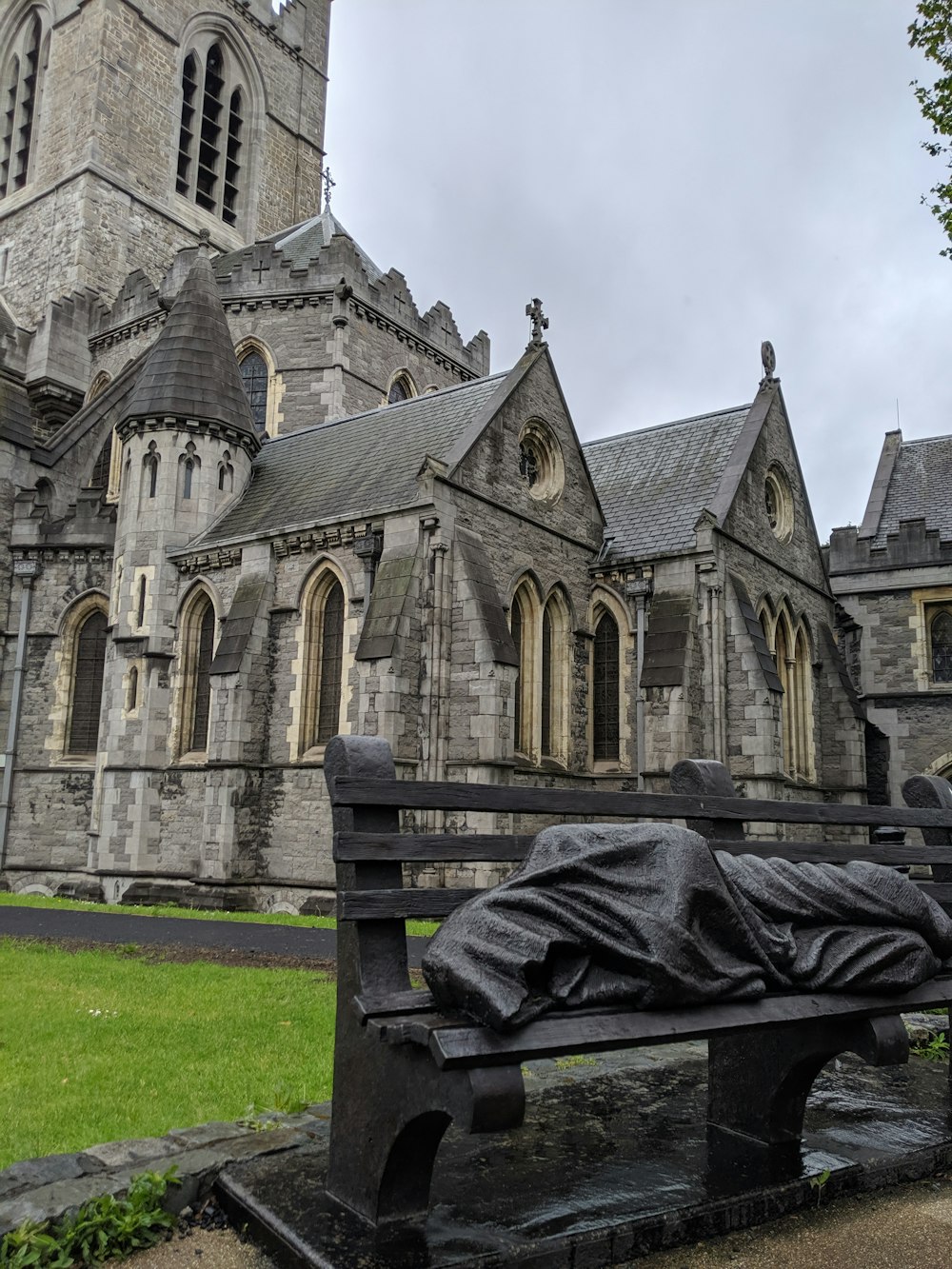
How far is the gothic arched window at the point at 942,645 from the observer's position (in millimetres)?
25406

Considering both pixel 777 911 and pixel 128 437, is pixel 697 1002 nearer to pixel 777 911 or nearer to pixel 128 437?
pixel 777 911

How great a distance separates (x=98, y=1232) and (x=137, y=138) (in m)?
35.7

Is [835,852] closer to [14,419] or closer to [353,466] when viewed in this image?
[353,466]

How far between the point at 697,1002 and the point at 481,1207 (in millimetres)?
1019

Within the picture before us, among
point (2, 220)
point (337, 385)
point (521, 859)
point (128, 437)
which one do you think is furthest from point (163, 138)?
point (521, 859)

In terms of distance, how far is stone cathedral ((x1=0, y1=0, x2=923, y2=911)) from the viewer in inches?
655

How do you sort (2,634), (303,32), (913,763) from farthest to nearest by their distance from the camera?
(303,32) < (913,763) < (2,634)

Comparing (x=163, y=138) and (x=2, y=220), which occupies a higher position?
(x=163, y=138)

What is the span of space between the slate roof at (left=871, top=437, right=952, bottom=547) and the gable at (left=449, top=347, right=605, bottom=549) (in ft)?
35.7

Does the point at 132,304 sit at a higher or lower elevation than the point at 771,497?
higher

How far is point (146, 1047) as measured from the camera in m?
6.16

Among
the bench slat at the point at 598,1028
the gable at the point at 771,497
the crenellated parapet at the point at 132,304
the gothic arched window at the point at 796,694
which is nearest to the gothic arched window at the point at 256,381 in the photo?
the crenellated parapet at the point at 132,304

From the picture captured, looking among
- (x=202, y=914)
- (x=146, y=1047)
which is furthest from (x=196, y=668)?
(x=146, y=1047)

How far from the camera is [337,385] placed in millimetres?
25484
